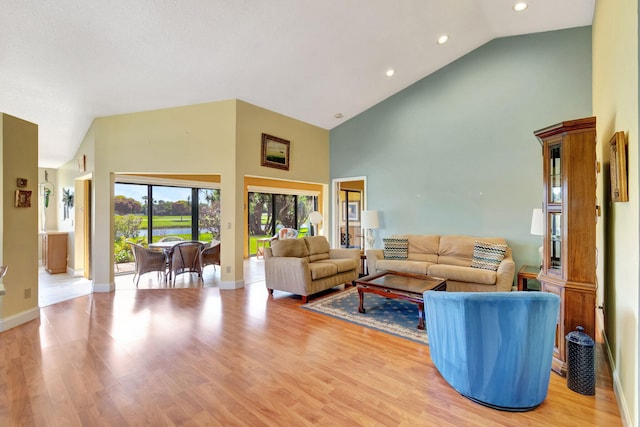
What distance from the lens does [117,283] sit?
5.78 meters

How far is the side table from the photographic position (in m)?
4.21

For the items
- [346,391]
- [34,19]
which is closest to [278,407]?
[346,391]

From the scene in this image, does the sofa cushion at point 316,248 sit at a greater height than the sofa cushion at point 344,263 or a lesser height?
greater

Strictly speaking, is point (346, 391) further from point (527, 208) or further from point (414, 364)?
point (527, 208)

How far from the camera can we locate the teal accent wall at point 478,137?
464cm

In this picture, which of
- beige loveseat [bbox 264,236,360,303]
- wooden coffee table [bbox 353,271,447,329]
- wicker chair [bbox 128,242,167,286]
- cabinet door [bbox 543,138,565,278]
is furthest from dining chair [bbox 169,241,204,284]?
cabinet door [bbox 543,138,565,278]

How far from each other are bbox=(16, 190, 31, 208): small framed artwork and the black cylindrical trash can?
237 inches

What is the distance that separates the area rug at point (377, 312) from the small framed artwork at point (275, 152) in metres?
2.87

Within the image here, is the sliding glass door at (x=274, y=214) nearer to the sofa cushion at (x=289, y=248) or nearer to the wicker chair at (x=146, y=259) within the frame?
the wicker chair at (x=146, y=259)

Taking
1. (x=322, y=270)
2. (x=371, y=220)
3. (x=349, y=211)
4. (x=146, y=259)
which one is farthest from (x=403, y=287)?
(x=349, y=211)

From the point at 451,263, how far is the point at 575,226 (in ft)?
9.06

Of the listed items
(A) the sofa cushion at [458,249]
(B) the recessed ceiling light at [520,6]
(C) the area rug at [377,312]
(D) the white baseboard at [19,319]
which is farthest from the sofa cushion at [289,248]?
(B) the recessed ceiling light at [520,6]

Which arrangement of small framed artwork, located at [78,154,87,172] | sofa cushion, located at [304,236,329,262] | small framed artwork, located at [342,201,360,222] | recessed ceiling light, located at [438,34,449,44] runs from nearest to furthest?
recessed ceiling light, located at [438,34,449,44] → sofa cushion, located at [304,236,329,262] → small framed artwork, located at [78,154,87,172] → small framed artwork, located at [342,201,360,222]

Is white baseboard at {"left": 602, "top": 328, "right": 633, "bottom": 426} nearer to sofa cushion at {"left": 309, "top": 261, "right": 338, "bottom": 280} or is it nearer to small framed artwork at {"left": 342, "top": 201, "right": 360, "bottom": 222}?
sofa cushion at {"left": 309, "top": 261, "right": 338, "bottom": 280}
